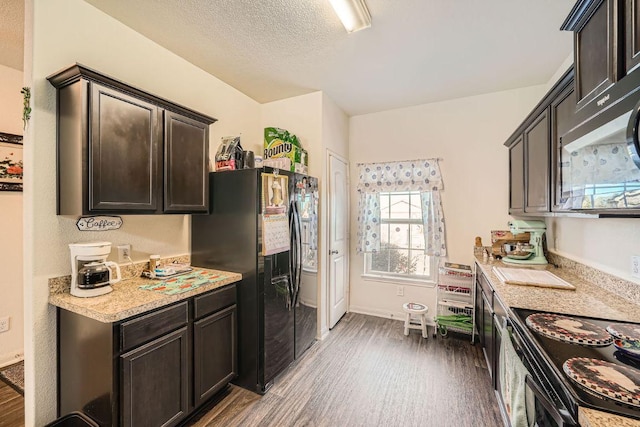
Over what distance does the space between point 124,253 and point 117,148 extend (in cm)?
77

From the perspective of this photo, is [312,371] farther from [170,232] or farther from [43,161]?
[43,161]

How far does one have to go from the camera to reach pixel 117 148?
168 centimetres

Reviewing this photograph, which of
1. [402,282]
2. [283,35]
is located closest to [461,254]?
[402,282]

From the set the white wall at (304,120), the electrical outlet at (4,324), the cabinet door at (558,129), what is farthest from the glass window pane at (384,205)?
the electrical outlet at (4,324)

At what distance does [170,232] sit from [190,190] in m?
0.46

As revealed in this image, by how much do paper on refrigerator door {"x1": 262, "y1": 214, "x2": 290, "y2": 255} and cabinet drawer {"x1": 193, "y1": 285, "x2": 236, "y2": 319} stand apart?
0.41 m

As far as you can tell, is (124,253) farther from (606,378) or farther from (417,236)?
(417,236)

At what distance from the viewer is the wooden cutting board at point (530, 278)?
1.84 meters

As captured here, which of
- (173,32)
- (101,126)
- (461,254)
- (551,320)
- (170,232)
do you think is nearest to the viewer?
(551,320)

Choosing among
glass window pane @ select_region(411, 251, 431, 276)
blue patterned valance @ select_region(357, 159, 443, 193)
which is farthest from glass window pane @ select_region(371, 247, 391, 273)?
blue patterned valance @ select_region(357, 159, 443, 193)

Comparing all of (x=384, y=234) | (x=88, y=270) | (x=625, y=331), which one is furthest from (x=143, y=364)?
(x=384, y=234)

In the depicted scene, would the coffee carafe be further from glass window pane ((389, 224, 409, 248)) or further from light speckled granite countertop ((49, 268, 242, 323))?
glass window pane ((389, 224, 409, 248))

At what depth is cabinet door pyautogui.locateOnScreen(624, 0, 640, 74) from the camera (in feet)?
3.11

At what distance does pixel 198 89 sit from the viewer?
8.39 feet
